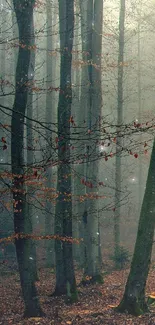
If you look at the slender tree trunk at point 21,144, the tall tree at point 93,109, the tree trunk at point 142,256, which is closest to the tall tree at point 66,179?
the slender tree trunk at point 21,144

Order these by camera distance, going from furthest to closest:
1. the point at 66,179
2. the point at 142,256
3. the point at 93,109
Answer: the point at 93,109, the point at 66,179, the point at 142,256

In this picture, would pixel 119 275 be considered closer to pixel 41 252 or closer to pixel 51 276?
pixel 51 276

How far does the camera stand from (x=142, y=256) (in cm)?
984

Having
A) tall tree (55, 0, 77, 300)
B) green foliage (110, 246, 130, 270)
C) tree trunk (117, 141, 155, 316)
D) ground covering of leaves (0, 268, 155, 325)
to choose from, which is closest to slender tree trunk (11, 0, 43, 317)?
ground covering of leaves (0, 268, 155, 325)

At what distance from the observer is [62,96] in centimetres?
1163

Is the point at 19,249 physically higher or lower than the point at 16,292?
higher

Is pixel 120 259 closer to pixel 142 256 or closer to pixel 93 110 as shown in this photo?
pixel 93 110

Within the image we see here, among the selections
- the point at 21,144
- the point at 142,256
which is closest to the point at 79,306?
the point at 142,256

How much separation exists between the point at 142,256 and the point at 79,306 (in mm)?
2767

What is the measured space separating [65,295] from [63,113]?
5763 millimetres

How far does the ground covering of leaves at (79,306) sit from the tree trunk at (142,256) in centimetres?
32

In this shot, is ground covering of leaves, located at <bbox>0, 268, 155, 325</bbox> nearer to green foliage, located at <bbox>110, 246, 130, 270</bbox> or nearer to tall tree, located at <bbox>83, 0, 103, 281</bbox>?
tall tree, located at <bbox>83, 0, 103, 281</bbox>

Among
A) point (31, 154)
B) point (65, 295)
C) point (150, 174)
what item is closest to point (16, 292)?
point (65, 295)

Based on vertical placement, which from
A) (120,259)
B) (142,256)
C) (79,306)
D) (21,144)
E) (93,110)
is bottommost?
(120,259)
